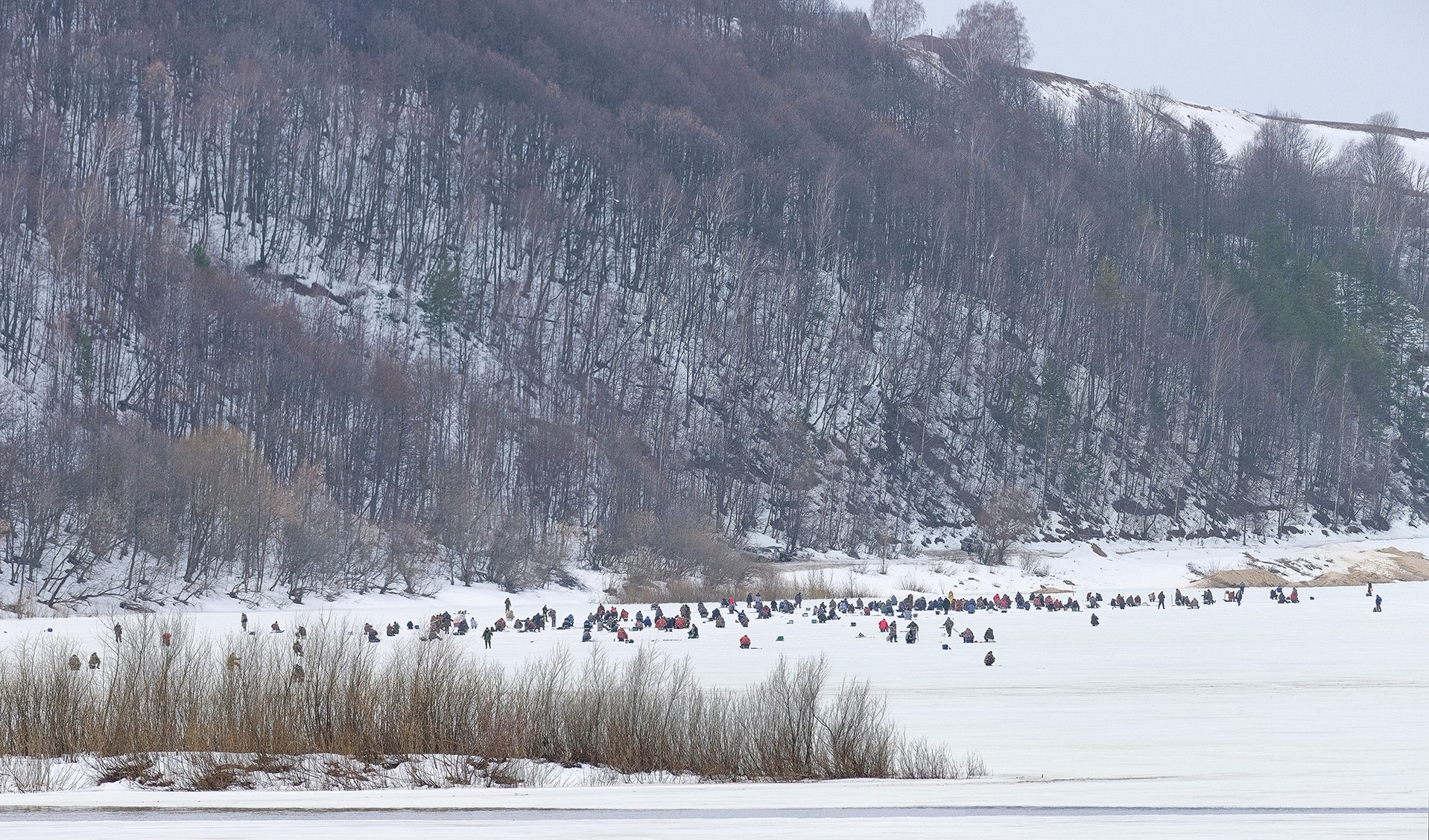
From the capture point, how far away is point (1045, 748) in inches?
948

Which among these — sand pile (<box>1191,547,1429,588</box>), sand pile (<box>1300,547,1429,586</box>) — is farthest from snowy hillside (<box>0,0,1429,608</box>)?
sand pile (<box>1191,547,1429,588</box>)

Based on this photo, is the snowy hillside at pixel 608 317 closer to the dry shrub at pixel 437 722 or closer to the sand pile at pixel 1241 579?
the sand pile at pixel 1241 579

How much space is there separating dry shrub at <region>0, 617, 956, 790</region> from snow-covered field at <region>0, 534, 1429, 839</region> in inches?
71.0

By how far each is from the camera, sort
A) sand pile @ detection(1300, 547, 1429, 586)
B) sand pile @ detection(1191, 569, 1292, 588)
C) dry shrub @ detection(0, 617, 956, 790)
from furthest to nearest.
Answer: sand pile @ detection(1300, 547, 1429, 586)
sand pile @ detection(1191, 569, 1292, 588)
dry shrub @ detection(0, 617, 956, 790)

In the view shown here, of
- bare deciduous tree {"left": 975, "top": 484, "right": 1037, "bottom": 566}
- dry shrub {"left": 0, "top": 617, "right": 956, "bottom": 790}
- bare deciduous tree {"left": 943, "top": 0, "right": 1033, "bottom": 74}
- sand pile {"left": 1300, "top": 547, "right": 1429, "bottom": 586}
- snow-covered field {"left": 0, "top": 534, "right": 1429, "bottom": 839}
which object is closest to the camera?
snow-covered field {"left": 0, "top": 534, "right": 1429, "bottom": 839}

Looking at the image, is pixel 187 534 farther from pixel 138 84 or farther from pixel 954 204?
pixel 954 204

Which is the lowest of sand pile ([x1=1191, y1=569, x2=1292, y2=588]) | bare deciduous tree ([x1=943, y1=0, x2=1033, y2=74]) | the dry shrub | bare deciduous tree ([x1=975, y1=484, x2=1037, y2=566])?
sand pile ([x1=1191, y1=569, x2=1292, y2=588])

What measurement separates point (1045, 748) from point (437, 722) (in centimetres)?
1013

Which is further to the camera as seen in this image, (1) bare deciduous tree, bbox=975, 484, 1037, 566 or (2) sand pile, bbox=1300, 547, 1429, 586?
(1) bare deciduous tree, bbox=975, 484, 1037, 566

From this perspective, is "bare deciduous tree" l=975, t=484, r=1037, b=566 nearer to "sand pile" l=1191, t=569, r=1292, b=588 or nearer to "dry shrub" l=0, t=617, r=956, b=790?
"sand pile" l=1191, t=569, r=1292, b=588

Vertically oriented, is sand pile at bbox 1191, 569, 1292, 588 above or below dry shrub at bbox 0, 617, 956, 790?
below

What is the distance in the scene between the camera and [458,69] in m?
116

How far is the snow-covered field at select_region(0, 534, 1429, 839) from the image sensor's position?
1521 centimetres

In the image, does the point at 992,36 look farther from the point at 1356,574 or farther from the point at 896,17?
the point at 1356,574
